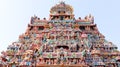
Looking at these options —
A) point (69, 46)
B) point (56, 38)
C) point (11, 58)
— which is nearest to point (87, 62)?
point (69, 46)

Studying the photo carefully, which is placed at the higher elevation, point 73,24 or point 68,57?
point 73,24

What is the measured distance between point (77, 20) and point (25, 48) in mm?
11281

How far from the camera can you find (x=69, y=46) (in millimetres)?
47125

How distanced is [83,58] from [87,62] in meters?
1.17

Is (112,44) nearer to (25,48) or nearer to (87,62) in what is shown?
(87,62)

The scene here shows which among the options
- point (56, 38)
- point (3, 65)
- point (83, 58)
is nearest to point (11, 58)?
point (3, 65)

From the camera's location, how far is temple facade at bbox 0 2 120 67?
44.3m

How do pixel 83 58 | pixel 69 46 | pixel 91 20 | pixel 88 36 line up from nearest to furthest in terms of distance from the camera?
pixel 83 58 < pixel 69 46 < pixel 88 36 < pixel 91 20

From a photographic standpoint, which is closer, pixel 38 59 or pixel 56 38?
pixel 38 59

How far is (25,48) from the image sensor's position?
159 ft

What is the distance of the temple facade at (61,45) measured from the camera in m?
44.3

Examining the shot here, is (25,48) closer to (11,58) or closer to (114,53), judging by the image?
(11,58)

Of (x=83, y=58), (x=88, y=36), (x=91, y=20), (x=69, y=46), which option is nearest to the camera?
(x=83, y=58)

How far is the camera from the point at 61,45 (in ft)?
155
